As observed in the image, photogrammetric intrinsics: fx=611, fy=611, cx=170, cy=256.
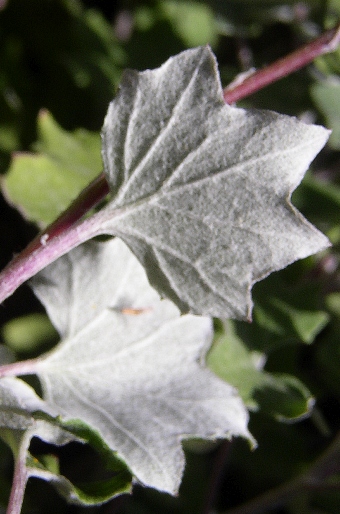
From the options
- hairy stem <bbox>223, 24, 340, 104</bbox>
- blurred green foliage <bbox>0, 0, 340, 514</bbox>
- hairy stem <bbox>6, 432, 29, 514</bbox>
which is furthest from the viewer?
blurred green foliage <bbox>0, 0, 340, 514</bbox>

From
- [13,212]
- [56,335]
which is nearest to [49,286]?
[56,335]

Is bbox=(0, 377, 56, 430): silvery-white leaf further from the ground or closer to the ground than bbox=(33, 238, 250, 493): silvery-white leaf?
further from the ground

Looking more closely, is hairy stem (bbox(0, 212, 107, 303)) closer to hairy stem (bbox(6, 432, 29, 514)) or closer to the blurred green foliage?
hairy stem (bbox(6, 432, 29, 514))

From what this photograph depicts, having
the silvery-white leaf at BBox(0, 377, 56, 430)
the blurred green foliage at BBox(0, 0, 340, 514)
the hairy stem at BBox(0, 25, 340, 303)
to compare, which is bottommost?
the blurred green foliage at BBox(0, 0, 340, 514)

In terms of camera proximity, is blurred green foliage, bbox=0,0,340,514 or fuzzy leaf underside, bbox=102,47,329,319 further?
blurred green foliage, bbox=0,0,340,514

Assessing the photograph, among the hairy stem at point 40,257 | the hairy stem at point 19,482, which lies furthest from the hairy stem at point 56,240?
the hairy stem at point 19,482

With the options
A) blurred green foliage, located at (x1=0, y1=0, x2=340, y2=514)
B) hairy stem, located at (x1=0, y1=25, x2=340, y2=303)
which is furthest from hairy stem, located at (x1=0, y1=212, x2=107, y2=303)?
blurred green foliage, located at (x1=0, y1=0, x2=340, y2=514)

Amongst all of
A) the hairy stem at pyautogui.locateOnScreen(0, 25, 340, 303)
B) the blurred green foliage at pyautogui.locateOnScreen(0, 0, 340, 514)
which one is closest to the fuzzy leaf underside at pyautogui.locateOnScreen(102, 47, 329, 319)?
the hairy stem at pyautogui.locateOnScreen(0, 25, 340, 303)

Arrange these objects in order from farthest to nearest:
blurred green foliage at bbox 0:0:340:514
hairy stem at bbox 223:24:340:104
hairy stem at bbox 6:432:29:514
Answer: blurred green foliage at bbox 0:0:340:514
hairy stem at bbox 223:24:340:104
hairy stem at bbox 6:432:29:514

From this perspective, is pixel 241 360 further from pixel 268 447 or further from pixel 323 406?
pixel 323 406
